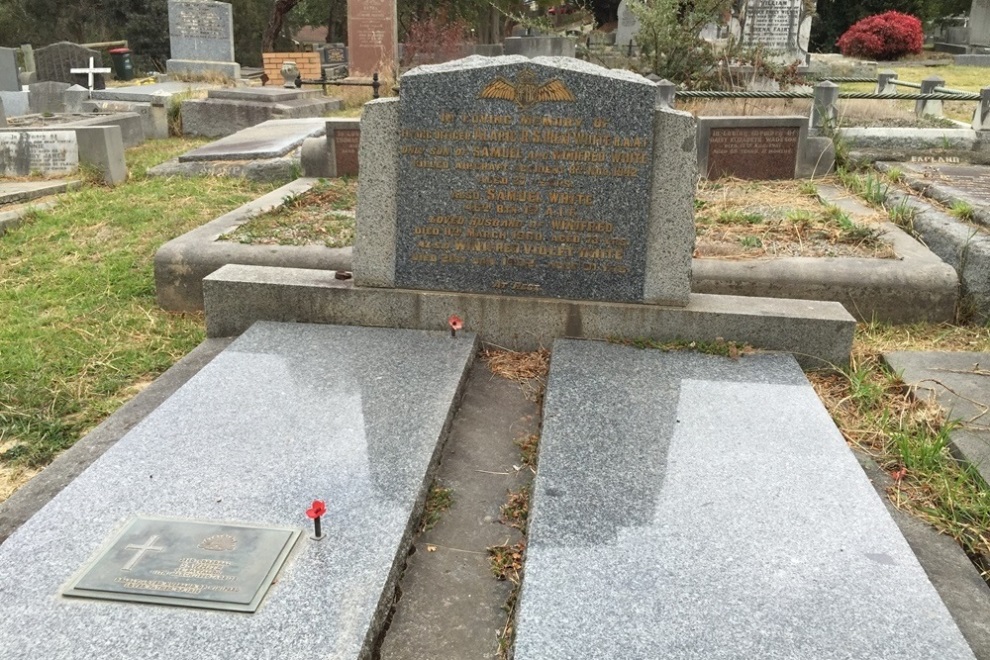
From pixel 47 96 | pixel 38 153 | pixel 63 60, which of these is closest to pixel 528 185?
pixel 38 153

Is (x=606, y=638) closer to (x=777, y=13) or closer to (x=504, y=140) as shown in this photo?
(x=504, y=140)

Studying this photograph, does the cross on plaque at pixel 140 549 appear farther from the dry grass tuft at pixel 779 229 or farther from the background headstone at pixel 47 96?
the background headstone at pixel 47 96

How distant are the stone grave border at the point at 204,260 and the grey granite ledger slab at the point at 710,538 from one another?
6.36ft

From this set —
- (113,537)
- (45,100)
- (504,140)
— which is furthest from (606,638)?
(45,100)

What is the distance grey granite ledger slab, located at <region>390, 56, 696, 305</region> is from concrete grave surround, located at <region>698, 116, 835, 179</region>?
3.90 m

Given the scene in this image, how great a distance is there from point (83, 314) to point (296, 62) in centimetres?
1661

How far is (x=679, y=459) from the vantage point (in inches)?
114

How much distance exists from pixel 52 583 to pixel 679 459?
1984 mm

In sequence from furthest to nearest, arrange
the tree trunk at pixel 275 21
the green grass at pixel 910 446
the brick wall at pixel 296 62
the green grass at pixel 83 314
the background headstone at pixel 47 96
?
the tree trunk at pixel 275 21
the brick wall at pixel 296 62
the background headstone at pixel 47 96
the green grass at pixel 83 314
the green grass at pixel 910 446

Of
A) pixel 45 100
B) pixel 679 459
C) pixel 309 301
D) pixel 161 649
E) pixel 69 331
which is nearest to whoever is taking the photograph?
pixel 161 649

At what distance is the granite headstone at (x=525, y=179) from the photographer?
12.5 ft

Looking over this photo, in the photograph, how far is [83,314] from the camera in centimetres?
482

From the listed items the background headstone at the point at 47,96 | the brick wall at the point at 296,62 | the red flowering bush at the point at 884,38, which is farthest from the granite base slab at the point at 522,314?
the red flowering bush at the point at 884,38

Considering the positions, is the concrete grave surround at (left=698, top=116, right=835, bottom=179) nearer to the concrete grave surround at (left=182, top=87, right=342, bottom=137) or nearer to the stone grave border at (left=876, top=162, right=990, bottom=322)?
the stone grave border at (left=876, top=162, right=990, bottom=322)
